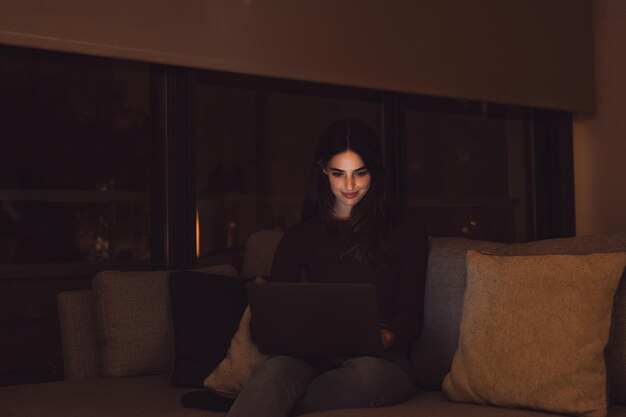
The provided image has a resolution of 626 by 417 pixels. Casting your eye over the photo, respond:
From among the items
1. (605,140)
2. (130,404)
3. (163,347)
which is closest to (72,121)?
(163,347)

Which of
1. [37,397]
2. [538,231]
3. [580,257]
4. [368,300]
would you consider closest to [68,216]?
[37,397]

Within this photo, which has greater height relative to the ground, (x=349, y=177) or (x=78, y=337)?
(x=349, y=177)

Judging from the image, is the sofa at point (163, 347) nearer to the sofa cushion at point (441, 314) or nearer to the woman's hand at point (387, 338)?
the sofa cushion at point (441, 314)

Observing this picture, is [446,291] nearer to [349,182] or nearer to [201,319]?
[349,182]

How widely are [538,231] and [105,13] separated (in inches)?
115

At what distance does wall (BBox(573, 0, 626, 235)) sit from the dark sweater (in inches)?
99.9

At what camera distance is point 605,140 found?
4.43 metres

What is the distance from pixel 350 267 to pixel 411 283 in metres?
0.20

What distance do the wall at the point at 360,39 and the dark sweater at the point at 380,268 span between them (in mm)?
1147

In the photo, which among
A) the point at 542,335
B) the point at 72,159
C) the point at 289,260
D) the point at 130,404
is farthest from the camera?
the point at 72,159

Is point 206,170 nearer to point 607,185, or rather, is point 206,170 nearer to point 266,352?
point 266,352

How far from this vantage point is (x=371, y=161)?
2.30m

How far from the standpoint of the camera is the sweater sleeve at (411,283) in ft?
6.75

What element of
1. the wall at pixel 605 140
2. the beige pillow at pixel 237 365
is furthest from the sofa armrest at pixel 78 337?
the wall at pixel 605 140
